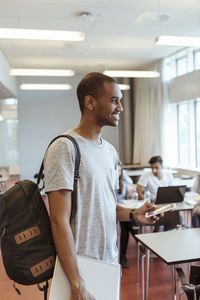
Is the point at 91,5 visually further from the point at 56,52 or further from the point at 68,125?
the point at 68,125

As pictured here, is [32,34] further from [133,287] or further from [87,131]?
[133,287]

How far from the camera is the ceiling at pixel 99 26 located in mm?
4641

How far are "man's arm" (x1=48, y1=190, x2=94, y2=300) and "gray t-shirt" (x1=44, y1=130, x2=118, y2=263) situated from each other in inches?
1.7

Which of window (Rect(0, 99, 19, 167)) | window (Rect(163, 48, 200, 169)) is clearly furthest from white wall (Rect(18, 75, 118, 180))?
window (Rect(163, 48, 200, 169))

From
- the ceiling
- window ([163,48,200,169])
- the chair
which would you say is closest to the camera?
the chair

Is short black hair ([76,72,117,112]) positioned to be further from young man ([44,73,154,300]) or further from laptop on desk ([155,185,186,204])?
laptop on desk ([155,185,186,204])

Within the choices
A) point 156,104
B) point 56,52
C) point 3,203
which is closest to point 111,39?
point 56,52

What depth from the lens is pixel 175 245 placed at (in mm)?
2303

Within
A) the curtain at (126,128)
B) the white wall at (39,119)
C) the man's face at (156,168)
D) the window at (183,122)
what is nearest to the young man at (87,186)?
the man's face at (156,168)

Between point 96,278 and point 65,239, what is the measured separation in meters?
0.19

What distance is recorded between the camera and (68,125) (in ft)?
31.9

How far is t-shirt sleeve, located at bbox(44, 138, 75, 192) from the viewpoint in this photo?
107cm

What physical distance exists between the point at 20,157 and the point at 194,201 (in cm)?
659

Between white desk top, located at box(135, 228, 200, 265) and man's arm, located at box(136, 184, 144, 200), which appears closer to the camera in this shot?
white desk top, located at box(135, 228, 200, 265)
